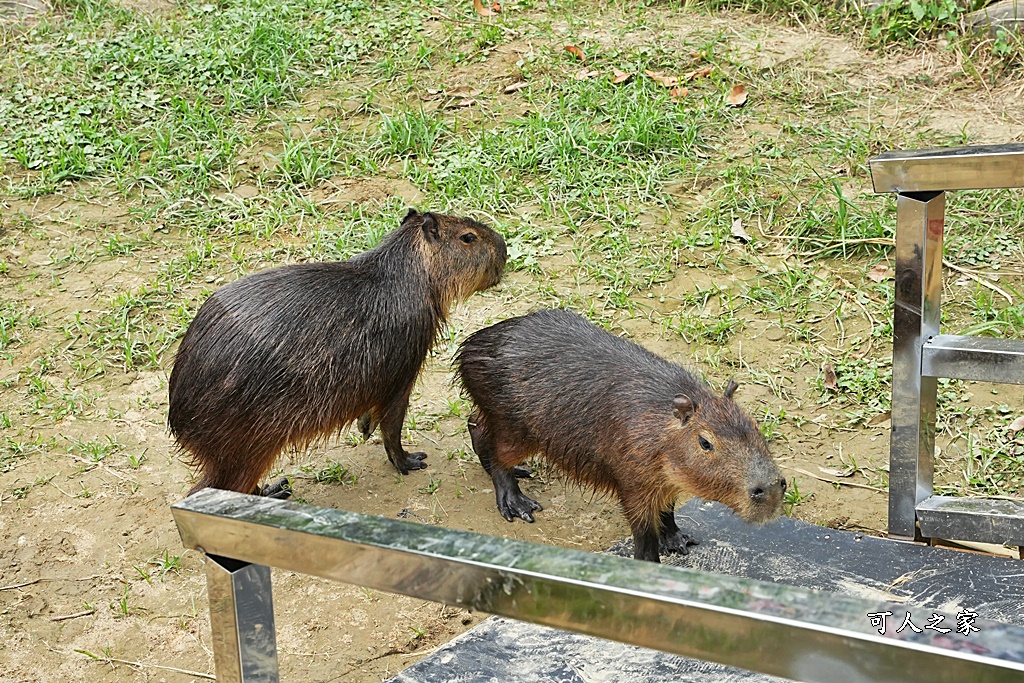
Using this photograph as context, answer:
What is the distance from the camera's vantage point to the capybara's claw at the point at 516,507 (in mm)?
3938

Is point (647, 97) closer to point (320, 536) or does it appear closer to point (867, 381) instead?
point (867, 381)

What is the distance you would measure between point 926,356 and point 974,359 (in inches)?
4.3

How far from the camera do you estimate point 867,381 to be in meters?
4.43

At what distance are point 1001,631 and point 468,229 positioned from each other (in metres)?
3.42

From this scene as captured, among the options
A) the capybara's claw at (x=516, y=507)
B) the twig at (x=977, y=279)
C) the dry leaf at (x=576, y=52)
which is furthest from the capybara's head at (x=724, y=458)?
the dry leaf at (x=576, y=52)

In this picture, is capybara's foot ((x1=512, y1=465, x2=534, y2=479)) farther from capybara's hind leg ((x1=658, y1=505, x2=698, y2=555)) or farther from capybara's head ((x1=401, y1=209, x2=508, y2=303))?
capybara's hind leg ((x1=658, y1=505, x2=698, y2=555))

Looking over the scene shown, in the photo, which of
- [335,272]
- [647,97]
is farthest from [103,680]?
[647,97]

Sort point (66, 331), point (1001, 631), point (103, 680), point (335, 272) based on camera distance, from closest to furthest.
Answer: point (1001, 631) → point (103, 680) → point (335, 272) → point (66, 331)

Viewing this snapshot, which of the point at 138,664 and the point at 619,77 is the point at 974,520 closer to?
the point at 138,664

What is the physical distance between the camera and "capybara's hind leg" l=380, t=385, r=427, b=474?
402 centimetres

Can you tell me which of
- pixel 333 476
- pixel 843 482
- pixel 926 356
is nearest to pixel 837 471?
pixel 843 482

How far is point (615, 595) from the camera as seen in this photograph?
3.36ft

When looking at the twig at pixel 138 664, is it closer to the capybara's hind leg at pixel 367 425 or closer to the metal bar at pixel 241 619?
the capybara's hind leg at pixel 367 425

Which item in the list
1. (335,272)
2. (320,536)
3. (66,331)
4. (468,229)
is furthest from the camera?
(66,331)
